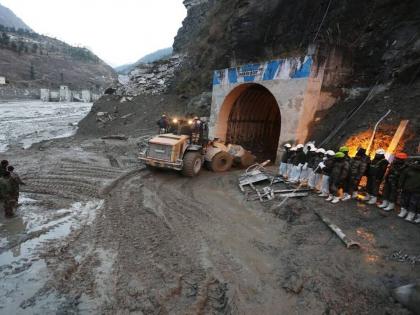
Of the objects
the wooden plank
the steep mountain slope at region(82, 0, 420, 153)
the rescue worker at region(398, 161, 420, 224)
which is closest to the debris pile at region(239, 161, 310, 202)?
the rescue worker at region(398, 161, 420, 224)

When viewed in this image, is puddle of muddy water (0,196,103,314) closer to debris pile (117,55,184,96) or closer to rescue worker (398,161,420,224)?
rescue worker (398,161,420,224)

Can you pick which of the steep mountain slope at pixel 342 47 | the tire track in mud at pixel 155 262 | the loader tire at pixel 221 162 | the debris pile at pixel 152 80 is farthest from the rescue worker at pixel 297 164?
the debris pile at pixel 152 80

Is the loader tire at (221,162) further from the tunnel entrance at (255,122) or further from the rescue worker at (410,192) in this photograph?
the rescue worker at (410,192)

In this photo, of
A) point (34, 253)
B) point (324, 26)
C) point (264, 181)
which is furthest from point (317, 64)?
point (34, 253)

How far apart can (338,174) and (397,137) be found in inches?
116

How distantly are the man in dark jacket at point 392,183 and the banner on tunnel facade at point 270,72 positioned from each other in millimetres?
5816

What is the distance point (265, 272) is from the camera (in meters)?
6.00

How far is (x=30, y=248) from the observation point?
21.3ft

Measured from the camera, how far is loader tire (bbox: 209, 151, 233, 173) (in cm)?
1310

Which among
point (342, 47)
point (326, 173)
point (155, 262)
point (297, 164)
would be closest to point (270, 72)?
point (342, 47)

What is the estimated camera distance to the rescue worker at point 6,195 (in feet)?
25.5

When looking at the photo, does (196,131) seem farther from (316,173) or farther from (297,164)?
(316,173)

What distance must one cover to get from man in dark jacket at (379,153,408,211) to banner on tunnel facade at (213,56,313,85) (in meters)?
5.82

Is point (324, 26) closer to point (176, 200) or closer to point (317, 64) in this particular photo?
point (317, 64)
